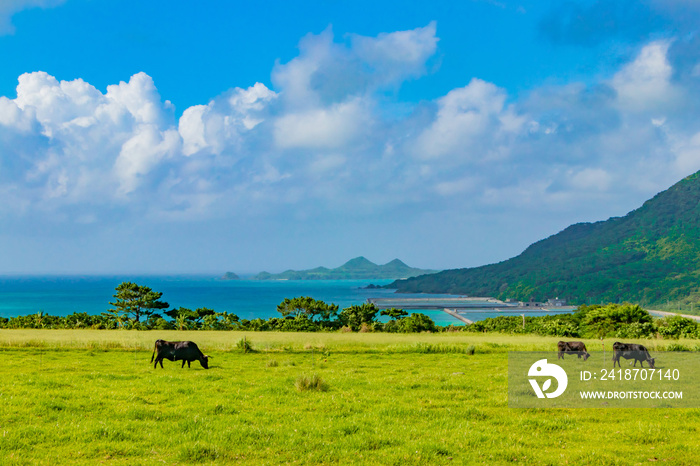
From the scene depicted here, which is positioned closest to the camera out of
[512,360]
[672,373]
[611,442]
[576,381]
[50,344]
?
[611,442]

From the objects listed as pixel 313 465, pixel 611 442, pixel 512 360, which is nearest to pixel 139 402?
pixel 313 465

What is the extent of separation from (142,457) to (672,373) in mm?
21369

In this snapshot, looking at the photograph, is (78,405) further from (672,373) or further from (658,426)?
(672,373)

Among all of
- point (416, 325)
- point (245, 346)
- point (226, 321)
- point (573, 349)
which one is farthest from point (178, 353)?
point (416, 325)

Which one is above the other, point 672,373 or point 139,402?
point 139,402

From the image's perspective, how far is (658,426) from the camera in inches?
458

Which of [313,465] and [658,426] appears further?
[658,426]

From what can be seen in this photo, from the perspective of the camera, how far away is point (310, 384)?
51.9 feet

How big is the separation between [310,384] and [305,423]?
405 cm

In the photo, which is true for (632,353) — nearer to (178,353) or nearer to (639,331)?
(178,353)

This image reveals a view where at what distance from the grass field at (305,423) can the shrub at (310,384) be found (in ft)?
0.90

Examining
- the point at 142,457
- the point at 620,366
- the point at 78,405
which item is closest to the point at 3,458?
the point at 142,457

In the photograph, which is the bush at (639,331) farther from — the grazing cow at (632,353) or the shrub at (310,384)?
the shrub at (310,384)

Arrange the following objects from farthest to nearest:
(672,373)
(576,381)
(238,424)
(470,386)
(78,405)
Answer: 1. (672,373)
2. (576,381)
3. (470,386)
4. (78,405)
5. (238,424)
